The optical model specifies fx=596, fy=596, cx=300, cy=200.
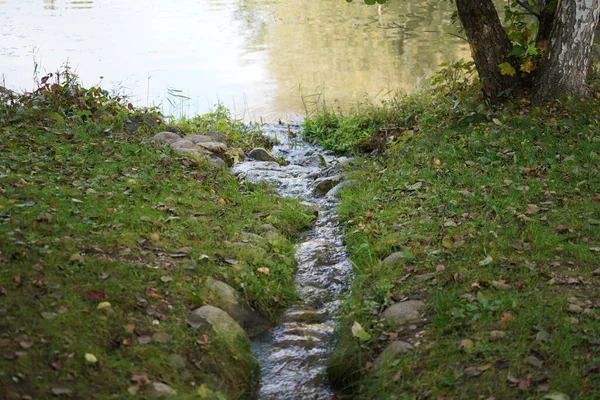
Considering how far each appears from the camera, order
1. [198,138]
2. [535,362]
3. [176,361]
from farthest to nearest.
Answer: [198,138], [176,361], [535,362]

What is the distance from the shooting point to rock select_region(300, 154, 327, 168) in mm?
8875

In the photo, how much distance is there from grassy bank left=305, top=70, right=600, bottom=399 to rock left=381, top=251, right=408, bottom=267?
0.08 ft

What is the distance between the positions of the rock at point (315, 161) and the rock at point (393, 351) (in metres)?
5.09

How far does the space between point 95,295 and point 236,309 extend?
1084 millimetres

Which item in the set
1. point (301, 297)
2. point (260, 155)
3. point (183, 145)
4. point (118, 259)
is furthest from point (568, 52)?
point (118, 259)

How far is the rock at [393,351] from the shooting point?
383cm

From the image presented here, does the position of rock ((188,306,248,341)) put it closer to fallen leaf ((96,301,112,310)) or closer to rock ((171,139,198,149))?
fallen leaf ((96,301,112,310))

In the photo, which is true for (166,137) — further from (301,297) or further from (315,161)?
(301,297)

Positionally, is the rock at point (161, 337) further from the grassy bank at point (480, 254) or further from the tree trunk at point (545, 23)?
the tree trunk at point (545, 23)

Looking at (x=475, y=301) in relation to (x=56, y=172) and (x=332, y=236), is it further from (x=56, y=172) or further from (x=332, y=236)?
(x=56, y=172)

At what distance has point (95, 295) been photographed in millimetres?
3826

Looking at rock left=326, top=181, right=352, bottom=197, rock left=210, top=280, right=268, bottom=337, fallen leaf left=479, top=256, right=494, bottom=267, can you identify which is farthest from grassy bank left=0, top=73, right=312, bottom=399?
fallen leaf left=479, top=256, right=494, bottom=267

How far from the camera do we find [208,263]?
4809mm

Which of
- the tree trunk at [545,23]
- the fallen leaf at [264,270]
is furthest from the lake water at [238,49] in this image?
the fallen leaf at [264,270]
